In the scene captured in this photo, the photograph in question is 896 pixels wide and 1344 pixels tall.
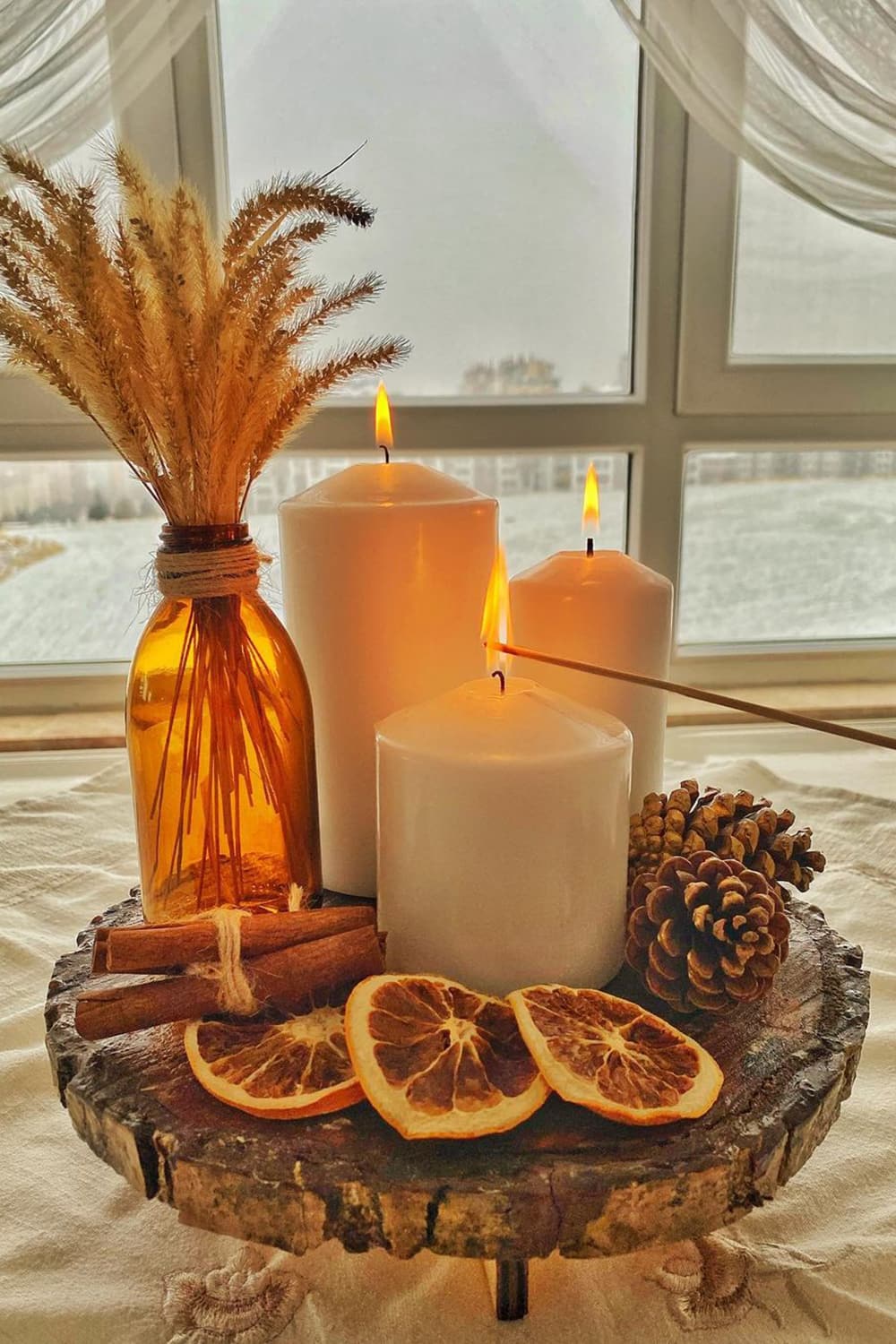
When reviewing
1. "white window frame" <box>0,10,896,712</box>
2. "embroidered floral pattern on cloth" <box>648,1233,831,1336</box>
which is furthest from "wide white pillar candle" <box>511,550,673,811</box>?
"white window frame" <box>0,10,896,712</box>

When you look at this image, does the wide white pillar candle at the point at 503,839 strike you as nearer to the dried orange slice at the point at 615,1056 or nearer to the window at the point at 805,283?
the dried orange slice at the point at 615,1056

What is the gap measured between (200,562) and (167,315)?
131 millimetres

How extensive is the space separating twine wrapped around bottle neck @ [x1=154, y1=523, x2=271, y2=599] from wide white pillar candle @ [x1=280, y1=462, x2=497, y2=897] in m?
0.07

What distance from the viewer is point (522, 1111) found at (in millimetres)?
441

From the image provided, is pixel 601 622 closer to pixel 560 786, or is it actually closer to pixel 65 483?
pixel 560 786

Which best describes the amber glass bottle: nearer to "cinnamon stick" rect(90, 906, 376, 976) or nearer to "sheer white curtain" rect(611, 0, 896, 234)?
"cinnamon stick" rect(90, 906, 376, 976)

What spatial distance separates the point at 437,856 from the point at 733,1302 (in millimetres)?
269

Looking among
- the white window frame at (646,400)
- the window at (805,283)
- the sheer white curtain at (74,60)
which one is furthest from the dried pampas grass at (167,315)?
the window at (805,283)

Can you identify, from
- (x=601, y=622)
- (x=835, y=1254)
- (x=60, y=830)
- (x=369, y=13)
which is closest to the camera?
(x=835, y=1254)

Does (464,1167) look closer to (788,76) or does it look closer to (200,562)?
(200,562)

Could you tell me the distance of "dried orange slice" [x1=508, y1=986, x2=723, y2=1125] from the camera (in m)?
0.45

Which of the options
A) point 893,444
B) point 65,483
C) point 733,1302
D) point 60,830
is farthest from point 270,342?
point 893,444

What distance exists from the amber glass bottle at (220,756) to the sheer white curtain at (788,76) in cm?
115

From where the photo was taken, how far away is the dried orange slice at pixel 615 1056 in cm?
45
